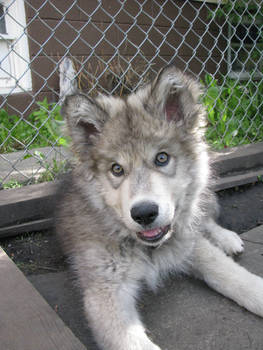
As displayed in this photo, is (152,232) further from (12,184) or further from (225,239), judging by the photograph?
(12,184)

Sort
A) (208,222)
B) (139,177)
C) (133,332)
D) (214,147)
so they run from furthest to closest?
(214,147) → (208,222) → (139,177) → (133,332)

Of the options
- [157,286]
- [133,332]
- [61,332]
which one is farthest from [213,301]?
[61,332]

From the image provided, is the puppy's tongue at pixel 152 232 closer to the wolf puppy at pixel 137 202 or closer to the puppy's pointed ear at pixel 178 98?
the wolf puppy at pixel 137 202

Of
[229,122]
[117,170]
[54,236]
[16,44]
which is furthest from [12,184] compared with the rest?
[16,44]

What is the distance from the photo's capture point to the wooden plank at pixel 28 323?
4.56ft

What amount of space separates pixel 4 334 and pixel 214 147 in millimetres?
3136

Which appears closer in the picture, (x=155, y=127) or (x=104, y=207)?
(x=155, y=127)

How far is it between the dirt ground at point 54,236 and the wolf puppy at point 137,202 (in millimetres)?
301

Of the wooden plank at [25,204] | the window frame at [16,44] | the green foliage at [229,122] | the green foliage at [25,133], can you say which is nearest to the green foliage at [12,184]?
the wooden plank at [25,204]

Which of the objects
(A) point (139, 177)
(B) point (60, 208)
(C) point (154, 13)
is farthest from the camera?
(C) point (154, 13)

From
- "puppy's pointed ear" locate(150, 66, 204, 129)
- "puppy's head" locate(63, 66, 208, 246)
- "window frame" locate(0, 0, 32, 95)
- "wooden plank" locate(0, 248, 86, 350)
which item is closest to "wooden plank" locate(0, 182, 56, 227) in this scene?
"puppy's head" locate(63, 66, 208, 246)

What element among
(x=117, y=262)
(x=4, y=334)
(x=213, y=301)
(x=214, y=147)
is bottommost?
(x=214, y=147)

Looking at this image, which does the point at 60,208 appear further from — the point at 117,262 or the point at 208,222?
the point at 208,222

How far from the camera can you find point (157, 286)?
227 centimetres
